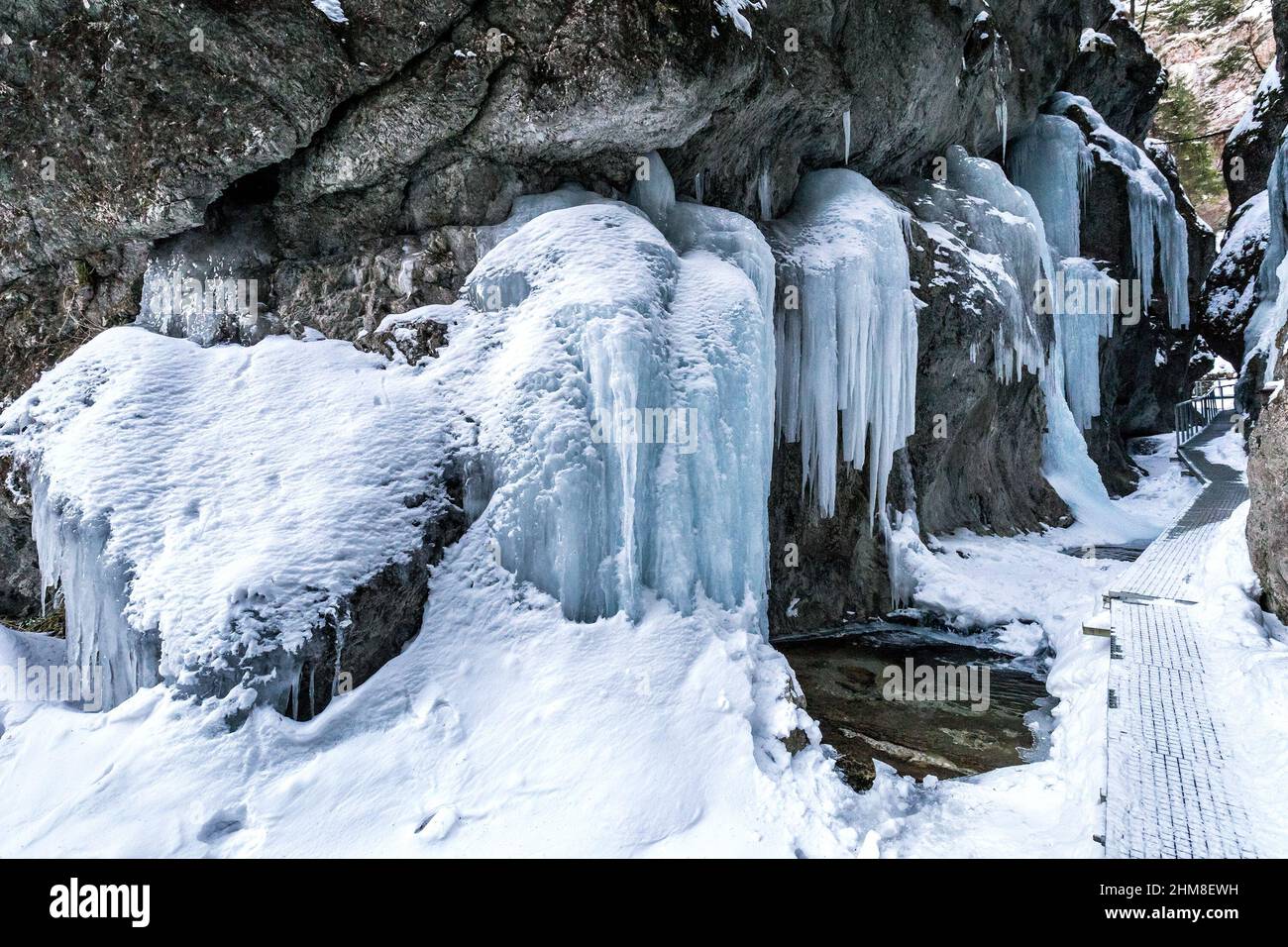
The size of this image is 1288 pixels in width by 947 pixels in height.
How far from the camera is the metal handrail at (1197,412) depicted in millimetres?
22844

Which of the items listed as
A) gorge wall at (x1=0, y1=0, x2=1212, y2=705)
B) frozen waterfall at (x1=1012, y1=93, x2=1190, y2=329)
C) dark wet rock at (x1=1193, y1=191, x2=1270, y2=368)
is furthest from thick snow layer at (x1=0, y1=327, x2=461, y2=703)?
dark wet rock at (x1=1193, y1=191, x2=1270, y2=368)

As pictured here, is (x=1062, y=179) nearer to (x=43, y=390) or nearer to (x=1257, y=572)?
(x=1257, y=572)

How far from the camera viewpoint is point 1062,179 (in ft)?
55.3

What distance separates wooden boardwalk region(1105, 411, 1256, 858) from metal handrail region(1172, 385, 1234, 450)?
17.4 m

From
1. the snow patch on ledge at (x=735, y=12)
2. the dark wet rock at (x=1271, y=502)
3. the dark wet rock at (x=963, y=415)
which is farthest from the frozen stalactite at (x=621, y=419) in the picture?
the dark wet rock at (x=963, y=415)

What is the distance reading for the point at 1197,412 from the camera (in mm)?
24328

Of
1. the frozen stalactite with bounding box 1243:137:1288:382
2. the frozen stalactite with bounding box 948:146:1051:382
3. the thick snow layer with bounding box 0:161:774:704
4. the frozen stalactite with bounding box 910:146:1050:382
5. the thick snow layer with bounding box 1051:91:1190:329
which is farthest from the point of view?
the frozen stalactite with bounding box 1243:137:1288:382

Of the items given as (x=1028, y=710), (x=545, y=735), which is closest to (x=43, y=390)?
(x=545, y=735)

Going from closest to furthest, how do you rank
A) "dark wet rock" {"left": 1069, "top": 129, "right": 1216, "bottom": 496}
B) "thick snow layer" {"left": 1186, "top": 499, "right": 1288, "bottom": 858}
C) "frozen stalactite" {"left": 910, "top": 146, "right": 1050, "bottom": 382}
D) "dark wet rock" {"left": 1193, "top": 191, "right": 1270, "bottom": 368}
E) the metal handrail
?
1. "thick snow layer" {"left": 1186, "top": 499, "right": 1288, "bottom": 858}
2. "frozen stalactite" {"left": 910, "top": 146, "right": 1050, "bottom": 382}
3. "dark wet rock" {"left": 1069, "top": 129, "right": 1216, "bottom": 496}
4. the metal handrail
5. "dark wet rock" {"left": 1193, "top": 191, "right": 1270, "bottom": 368}

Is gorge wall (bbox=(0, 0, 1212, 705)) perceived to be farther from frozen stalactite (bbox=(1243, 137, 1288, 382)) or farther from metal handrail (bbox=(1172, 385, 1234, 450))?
metal handrail (bbox=(1172, 385, 1234, 450))

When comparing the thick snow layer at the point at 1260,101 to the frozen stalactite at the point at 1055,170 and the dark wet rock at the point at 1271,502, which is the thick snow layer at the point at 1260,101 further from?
the dark wet rock at the point at 1271,502

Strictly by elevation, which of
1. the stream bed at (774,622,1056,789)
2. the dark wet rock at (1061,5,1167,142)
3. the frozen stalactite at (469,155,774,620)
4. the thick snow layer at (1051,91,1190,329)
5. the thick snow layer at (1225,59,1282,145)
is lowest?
the stream bed at (774,622,1056,789)

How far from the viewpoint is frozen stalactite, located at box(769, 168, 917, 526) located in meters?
9.85

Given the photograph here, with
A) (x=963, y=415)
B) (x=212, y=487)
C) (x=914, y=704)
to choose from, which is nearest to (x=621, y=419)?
(x=212, y=487)
